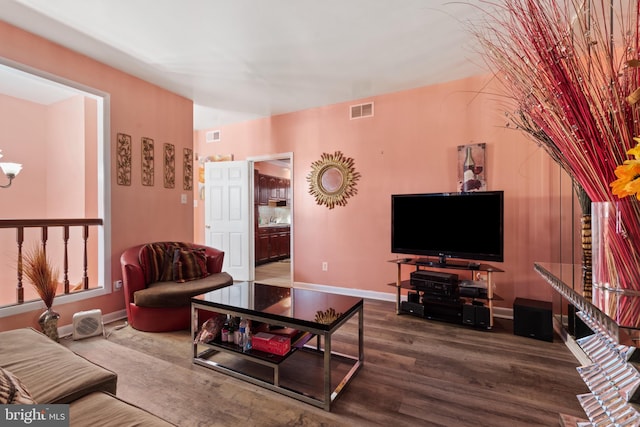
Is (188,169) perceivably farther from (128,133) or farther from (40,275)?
(40,275)

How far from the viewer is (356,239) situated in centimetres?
407

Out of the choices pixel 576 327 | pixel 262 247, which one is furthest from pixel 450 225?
pixel 262 247

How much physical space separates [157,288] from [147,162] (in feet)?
5.33

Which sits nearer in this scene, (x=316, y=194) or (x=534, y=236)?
(x=534, y=236)

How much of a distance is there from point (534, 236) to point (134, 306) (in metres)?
4.15

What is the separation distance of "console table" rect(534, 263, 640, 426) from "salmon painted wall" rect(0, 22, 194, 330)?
3.83 meters

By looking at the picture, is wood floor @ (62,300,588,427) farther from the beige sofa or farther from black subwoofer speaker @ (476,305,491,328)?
the beige sofa

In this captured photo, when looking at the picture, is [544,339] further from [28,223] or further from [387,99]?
[28,223]

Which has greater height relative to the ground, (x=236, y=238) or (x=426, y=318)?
(x=236, y=238)

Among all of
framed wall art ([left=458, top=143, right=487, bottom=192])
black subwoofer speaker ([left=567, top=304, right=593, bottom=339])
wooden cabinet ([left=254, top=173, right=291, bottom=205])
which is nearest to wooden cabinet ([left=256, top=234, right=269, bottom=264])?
wooden cabinet ([left=254, top=173, right=291, bottom=205])

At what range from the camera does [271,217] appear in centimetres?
780

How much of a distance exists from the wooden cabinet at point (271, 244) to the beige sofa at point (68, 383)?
5262 mm

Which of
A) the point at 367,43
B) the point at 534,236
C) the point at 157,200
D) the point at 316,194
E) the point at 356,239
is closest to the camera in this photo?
the point at 367,43

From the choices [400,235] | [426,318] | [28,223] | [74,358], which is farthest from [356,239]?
[28,223]
